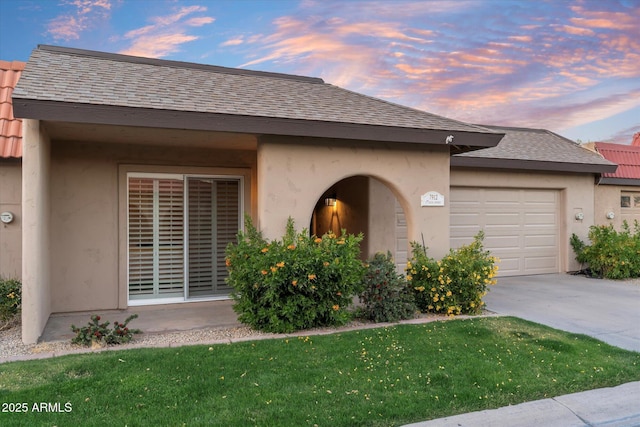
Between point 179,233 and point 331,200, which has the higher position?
point 331,200

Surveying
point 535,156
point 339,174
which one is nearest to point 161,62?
point 339,174

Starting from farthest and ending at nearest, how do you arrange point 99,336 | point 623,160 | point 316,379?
point 623,160 < point 99,336 < point 316,379

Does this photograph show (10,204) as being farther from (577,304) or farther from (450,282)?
(577,304)

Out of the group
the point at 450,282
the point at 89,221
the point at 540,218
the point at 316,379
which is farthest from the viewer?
the point at 540,218

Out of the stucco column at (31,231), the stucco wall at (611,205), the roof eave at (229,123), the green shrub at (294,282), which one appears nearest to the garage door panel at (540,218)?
the stucco wall at (611,205)

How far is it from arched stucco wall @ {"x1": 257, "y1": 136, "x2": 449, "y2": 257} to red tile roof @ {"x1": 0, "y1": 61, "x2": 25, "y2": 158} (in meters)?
3.99

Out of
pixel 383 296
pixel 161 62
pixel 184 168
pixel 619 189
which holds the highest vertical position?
pixel 161 62

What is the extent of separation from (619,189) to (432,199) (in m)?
8.75

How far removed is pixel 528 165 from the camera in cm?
1138

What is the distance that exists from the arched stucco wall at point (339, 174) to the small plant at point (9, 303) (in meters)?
3.67

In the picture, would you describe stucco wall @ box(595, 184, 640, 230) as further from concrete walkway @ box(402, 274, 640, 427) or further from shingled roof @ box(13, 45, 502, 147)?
shingled roof @ box(13, 45, 502, 147)

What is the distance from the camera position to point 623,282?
1066cm

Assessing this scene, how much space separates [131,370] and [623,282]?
10844 millimetres

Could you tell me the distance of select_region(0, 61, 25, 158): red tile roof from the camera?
7.21 meters
